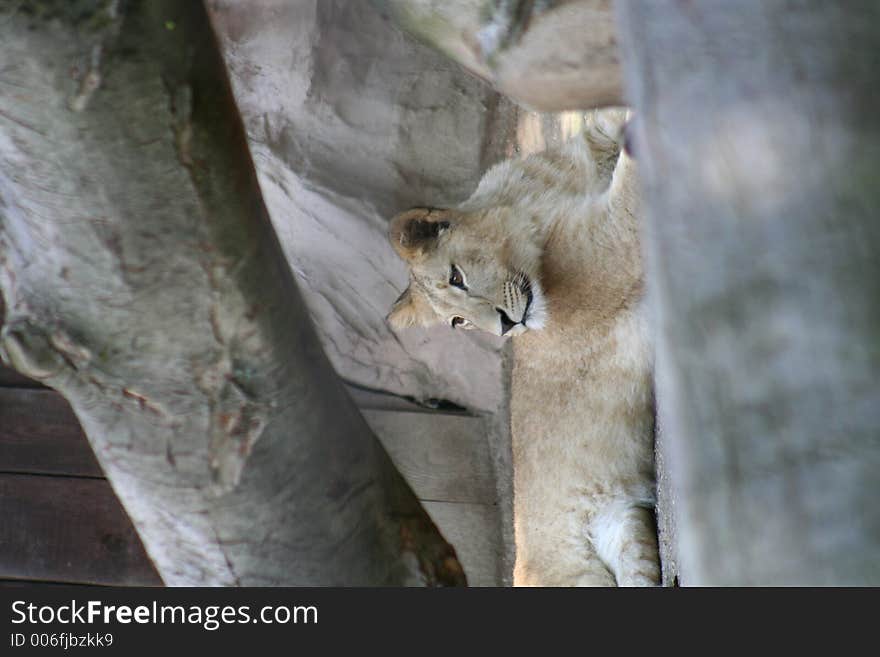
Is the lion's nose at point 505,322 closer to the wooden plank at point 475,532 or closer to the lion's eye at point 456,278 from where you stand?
the lion's eye at point 456,278

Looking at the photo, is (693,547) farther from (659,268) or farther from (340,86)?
(340,86)

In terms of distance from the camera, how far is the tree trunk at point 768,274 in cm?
53

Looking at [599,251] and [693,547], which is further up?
[599,251]

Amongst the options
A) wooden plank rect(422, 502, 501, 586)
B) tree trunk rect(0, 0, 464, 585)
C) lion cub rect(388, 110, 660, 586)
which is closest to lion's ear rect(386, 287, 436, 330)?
lion cub rect(388, 110, 660, 586)

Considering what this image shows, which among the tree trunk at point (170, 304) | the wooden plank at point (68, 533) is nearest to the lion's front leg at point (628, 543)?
the tree trunk at point (170, 304)

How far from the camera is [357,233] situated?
3.80 metres

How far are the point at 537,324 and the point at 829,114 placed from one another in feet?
7.61

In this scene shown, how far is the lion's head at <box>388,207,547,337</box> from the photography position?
9.43 ft

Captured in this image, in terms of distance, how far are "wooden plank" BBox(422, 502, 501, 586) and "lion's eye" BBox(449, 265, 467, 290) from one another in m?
1.39

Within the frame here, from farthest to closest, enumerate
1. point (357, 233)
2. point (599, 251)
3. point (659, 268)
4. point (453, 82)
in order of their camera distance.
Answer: point (357, 233)
point (453, 82)
point (599, 251)
point (659, 268)

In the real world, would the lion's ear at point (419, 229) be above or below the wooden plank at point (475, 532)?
above

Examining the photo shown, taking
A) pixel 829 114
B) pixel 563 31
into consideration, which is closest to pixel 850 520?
pixel 829 114

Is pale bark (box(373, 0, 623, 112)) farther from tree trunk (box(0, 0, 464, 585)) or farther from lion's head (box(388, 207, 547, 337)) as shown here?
lion's head (box(388, 207, 547, 337))

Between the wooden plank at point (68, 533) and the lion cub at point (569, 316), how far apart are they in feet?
5.24
